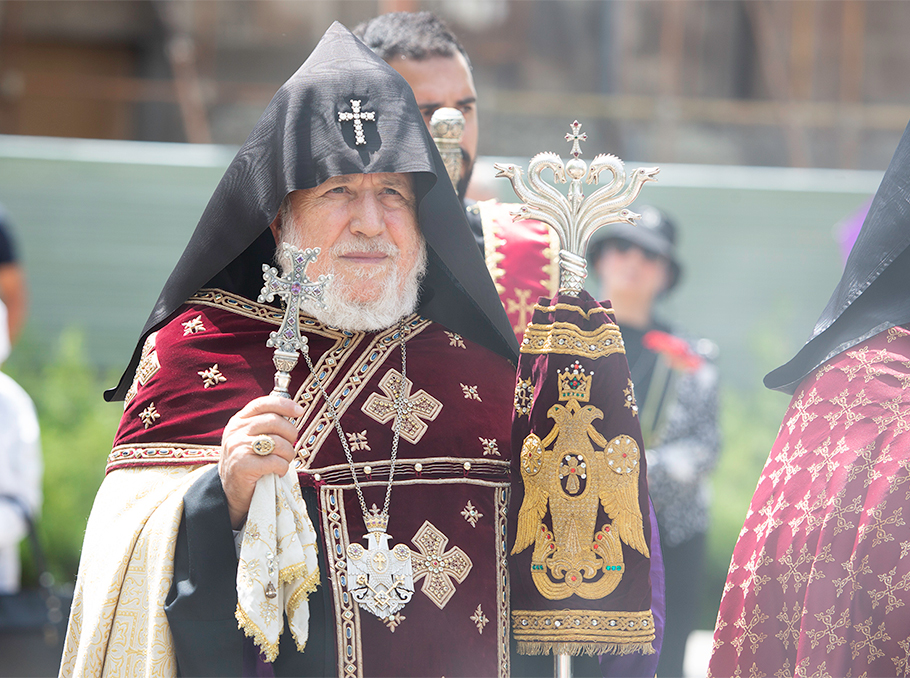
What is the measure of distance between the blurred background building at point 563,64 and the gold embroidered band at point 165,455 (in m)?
11.8

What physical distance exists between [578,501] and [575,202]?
75 centimetres

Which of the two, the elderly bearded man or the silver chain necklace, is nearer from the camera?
the elderly bearded man

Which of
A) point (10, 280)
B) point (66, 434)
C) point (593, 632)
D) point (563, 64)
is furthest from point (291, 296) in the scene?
point (563, 64)

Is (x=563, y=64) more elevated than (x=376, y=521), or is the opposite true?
(x=563, y=64)

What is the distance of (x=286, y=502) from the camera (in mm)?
2645

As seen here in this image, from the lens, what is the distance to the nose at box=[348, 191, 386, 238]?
292cm

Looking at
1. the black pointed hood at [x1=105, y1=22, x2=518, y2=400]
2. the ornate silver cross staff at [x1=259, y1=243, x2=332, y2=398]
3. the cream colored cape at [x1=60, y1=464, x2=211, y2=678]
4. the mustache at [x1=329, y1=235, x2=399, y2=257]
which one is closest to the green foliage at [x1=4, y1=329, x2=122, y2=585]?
the cream colored cape at [x1=60, y1=464, x2=211, y2=678]

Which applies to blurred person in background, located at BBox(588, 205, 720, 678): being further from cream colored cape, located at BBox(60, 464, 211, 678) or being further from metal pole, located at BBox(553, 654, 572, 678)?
cream colored cape, located at BBox(60, 464, 211, 678)

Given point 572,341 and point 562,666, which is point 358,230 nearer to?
point 572,341

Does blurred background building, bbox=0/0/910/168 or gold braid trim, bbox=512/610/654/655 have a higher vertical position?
blurred background building, bbox=0/0/910/168

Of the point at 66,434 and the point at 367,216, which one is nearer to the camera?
the point at 367,216

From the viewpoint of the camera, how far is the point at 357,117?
2.89 metres

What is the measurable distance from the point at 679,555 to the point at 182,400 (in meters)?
3.12

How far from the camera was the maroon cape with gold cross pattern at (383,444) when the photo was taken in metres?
2.78
